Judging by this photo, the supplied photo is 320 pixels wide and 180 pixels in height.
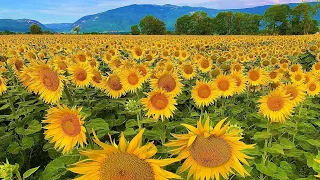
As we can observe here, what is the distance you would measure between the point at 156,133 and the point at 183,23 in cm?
9418

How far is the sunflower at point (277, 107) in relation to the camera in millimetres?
3529

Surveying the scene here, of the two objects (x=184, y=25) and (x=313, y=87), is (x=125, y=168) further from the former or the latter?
(x=184, y=25)

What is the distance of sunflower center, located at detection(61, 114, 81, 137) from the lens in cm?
215

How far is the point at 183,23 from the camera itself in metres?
94.6

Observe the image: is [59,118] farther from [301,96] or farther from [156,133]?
[301,96]

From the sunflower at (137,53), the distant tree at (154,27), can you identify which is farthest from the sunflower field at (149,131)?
the distant tree at (154,27)

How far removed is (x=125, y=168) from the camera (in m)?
1.53

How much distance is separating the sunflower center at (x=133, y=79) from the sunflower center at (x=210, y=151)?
2.33 metres

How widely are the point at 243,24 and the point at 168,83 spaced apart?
301 ft

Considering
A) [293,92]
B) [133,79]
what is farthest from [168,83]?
[293,92]

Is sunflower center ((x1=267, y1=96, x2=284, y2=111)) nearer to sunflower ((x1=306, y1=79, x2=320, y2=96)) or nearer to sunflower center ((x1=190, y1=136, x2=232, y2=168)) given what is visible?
sunflower ((x1=306, y1=79, x2=320, y2=96))

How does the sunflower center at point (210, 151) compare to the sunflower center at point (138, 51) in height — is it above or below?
below

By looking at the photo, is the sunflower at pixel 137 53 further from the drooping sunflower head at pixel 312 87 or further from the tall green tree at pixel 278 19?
the tall green tree at pixel 278 19

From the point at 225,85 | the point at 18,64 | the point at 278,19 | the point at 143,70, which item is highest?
the point at 278,19
